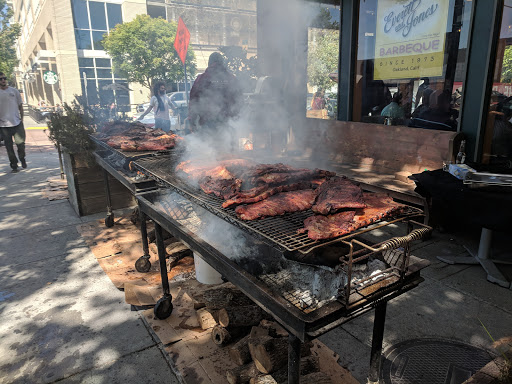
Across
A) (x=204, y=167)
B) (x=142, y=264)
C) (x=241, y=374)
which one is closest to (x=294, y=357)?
(x=241, y=374)

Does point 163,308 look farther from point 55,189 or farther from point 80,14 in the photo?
point 80,14

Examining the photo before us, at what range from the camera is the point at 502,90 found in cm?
476

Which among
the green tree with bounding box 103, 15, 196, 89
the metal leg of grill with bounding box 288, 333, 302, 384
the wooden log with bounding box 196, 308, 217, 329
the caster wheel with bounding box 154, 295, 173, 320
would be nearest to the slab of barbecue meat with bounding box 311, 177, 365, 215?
the metal leg of grill with bounding box 288, 333, 302, 384

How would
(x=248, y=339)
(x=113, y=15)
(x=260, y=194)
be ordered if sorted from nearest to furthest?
(x=260, y=194) < (x=248, y=339) < (x=113, y=15)

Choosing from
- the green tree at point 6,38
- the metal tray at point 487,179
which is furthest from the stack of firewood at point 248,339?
the green tree at point 6,38

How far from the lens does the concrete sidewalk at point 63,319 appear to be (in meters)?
2.68

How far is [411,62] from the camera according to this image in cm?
605

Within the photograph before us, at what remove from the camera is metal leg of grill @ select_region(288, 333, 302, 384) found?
5.70 feet

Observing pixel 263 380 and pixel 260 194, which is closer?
pixel 263 380

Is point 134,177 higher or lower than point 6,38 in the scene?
lower

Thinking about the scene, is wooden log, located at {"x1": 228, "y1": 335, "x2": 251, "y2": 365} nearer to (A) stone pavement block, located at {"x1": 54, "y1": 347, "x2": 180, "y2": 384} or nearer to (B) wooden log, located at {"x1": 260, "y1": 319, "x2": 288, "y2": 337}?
(B) wooden log, located at {"x1": 260, "y1": 319, "x2": 288, "y2": 337}

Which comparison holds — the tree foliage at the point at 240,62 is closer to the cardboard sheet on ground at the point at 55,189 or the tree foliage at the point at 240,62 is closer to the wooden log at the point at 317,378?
the cardboard sheet on ground at the point at 55,189

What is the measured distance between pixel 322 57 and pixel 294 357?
7603 millimetres

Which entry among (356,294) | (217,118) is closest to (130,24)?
(217,118)
